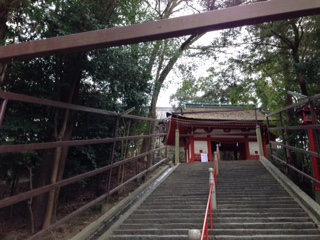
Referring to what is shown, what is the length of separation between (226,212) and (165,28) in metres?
3.88

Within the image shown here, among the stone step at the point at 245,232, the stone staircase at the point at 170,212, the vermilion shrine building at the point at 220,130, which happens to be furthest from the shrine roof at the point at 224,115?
the stone step at the point at 245,232

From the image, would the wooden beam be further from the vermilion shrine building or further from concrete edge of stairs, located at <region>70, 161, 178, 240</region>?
the vermilion shrine building

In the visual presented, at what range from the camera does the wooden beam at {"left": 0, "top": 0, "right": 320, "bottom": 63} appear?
2566mm

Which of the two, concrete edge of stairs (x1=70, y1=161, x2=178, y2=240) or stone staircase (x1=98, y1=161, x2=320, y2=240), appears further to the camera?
stone staircase (x1=98, y1=161, x2=320, y2=240)

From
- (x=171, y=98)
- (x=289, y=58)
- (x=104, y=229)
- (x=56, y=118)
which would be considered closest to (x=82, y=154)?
(x=56, y=118)

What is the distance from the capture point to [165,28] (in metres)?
2.71

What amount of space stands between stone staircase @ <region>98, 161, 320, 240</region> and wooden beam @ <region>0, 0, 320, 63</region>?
304cm

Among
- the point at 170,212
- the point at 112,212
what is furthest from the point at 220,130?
A: the point at 112,212

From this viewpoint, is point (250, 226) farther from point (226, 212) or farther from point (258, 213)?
point (226, 212)

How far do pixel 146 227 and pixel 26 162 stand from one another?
2549 mm

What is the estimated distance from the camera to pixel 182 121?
43.3 ft

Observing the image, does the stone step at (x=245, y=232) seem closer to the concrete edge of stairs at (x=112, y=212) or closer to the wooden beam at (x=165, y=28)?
the concrete edge of stairs at (x=112, y=212)

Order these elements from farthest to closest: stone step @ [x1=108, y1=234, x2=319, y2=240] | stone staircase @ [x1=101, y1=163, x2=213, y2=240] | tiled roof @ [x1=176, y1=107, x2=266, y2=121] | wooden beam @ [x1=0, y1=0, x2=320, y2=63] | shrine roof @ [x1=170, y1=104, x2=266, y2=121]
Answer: tiled roof @ [x1=176, y1=107, x2=266, y2=121] → shrine roof @ [x1=170, y1=104, x2=266, y2=121] → stone staircase @ [x1=101, y1=163, x2=213, y2=240] → stone step @ [x1=108, y1=234, x2=319, y2=240] → wooden beam @ [x1=0, y1=0, x2=320, y2=63]

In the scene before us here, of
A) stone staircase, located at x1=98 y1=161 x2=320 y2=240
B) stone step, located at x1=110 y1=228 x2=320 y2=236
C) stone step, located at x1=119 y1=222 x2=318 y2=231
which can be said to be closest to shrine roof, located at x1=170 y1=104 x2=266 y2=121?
stone staircase, located at x1=98 y1=161 x2=320 y2=240
